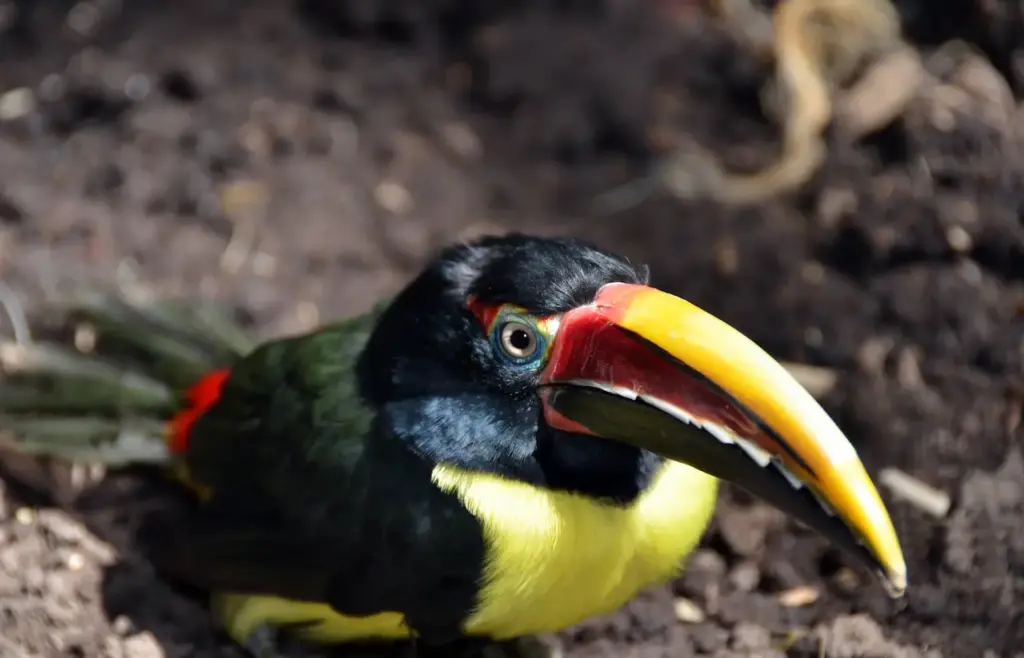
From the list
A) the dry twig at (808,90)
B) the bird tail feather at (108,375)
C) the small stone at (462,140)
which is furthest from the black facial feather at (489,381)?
the small stone at (462,140)

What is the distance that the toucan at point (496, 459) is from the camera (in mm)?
1926

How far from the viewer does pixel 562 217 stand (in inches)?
158

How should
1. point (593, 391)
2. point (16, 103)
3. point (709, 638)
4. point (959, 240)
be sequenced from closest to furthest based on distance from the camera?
1. point (593, 391)
2. point (709, 638)
3. point (959, 240)
4. point (16, 103)

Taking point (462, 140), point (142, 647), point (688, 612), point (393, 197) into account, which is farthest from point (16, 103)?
point (688, 612)

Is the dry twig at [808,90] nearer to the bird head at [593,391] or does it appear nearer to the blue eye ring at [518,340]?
the bird head at [593,391]

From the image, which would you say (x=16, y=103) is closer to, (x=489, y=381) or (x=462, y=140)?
(x=462, y=140)

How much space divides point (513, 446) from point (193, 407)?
1.15m

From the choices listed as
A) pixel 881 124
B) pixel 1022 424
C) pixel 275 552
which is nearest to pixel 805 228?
pixel 881 124

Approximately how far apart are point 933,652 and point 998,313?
1.07m

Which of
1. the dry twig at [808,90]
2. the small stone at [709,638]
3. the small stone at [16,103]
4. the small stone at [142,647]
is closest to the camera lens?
the small stone at [142,647]

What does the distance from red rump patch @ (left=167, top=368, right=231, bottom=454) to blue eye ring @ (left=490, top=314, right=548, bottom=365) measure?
100cm

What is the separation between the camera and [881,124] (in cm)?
362

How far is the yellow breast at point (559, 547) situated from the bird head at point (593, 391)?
0.04 metres

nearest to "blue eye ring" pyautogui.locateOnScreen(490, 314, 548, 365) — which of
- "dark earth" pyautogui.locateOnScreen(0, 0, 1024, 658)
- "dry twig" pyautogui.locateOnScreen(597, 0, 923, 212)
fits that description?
"dark earth" pyautogui.locateOnScreen(0, 0, 1024, 658)
